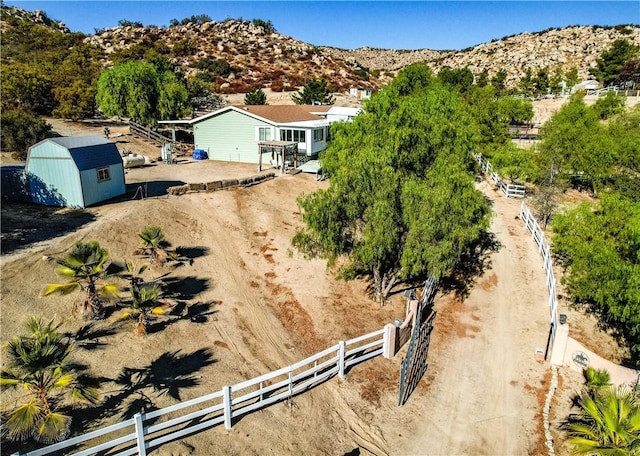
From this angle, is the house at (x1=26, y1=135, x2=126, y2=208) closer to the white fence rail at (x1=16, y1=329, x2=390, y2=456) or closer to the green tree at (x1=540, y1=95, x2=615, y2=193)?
the white fence rail at (x1=16, y1=329, x2=390, y2=456)

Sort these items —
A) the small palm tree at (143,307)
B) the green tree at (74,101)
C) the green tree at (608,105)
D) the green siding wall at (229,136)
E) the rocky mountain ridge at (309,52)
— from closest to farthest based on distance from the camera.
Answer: the small palm tree at (143,307), the green siding wall at (229,136), the green tree at (74,101), the green tree at (608,105), the rocky mountain ridge at (309,52)

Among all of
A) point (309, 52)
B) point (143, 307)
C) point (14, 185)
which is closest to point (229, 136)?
point (14, 185)

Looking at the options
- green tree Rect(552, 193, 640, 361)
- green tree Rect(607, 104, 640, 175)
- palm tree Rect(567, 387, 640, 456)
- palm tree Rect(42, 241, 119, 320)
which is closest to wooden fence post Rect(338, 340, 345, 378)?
palm tree Rect(567, 387, 640, 456)

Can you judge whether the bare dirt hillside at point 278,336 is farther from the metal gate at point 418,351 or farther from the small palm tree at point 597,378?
the small palm tree at point 597,378

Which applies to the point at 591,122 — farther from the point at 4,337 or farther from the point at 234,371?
the point at 4,337

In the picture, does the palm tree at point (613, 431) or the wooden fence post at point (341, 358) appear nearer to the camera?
the palm tree at point (613, 431)

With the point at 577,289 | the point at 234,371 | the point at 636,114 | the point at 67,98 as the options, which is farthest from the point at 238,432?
the point at 636,114

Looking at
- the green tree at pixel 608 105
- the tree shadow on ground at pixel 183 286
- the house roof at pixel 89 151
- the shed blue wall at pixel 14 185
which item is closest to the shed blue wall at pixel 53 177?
the house roof at pixel 89 151
